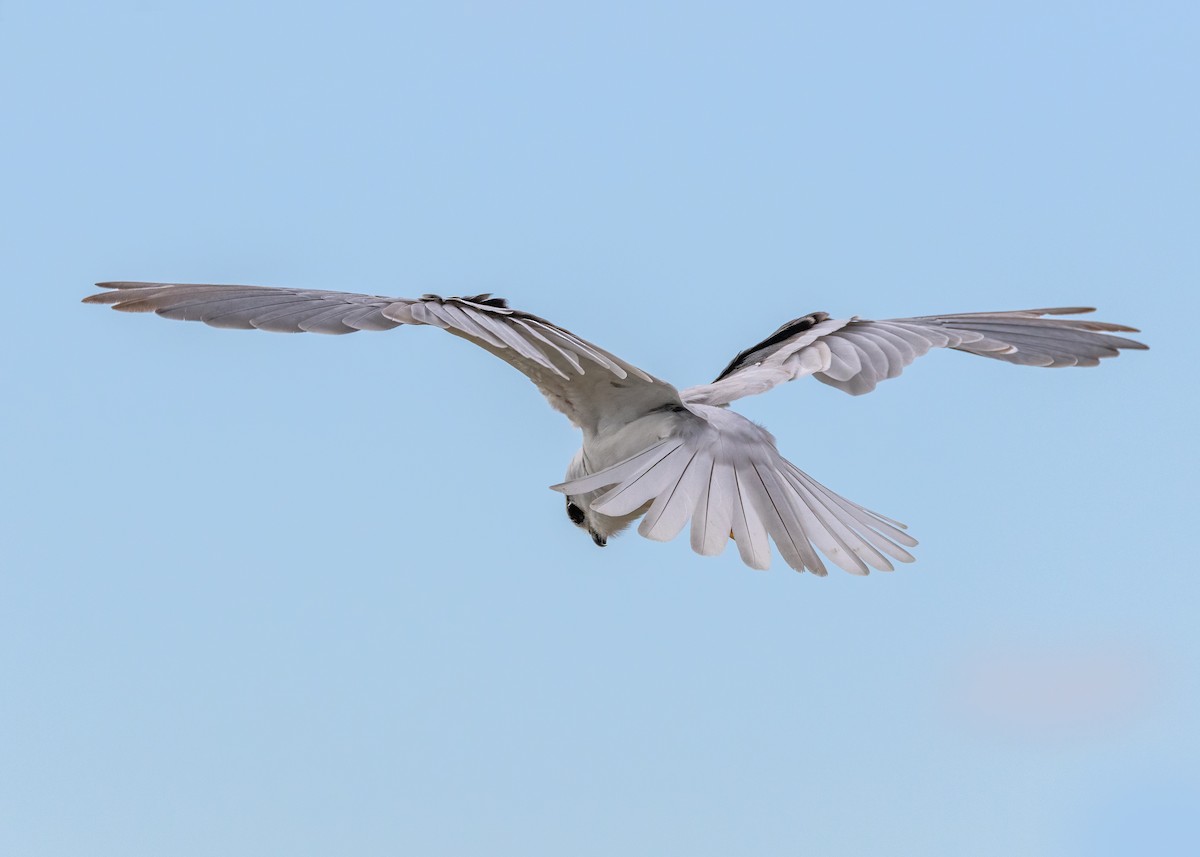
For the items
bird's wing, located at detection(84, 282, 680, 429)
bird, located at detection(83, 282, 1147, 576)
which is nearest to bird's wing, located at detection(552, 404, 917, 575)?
bird, located at detection(83, 282, 1147, 576)

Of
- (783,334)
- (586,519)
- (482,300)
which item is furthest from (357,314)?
A: (783,334)

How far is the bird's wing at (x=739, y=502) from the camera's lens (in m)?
3.63

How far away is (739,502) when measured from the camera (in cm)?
378

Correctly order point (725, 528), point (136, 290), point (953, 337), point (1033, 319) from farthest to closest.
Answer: point (1033, 319), point (953, 337), point (136, 290), point (725, 528)

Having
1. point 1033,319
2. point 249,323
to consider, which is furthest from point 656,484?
point 1033,319

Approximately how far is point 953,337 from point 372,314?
2.49 meters

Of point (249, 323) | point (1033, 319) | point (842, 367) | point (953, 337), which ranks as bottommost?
point (249, 323)

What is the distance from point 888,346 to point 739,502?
1.44 metres

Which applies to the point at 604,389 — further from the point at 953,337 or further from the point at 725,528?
the point at 953,337

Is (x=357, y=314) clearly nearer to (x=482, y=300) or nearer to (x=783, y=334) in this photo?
(x=482, y=300)

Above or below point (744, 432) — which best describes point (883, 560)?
below

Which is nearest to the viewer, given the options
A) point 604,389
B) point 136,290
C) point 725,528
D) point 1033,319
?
point 725,528

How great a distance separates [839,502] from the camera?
3957 millimetres

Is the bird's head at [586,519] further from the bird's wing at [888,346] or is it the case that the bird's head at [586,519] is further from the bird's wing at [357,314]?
the bird's wing at [357,314]
